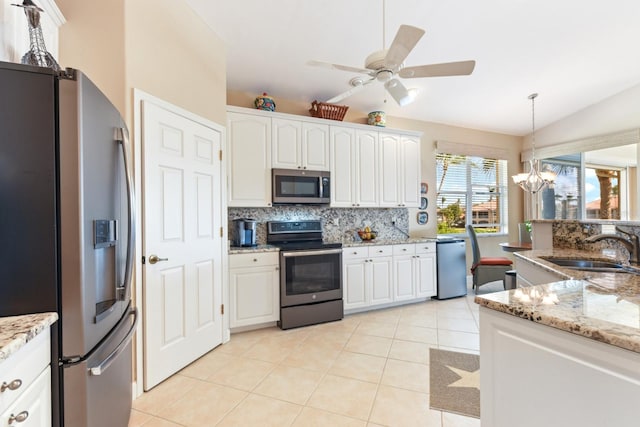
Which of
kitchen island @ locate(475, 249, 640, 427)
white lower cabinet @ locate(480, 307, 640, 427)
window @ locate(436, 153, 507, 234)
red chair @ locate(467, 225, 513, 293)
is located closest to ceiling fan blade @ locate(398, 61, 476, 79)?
kitchen island @ locate(475, 249, 640, 427)

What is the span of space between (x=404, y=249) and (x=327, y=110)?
208 centimetres

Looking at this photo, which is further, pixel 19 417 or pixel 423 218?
pixel 423 218

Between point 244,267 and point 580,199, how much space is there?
6.20 metres

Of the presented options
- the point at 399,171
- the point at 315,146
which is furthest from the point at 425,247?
the point at 315,146

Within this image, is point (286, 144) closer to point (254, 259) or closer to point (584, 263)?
point (254, 259)

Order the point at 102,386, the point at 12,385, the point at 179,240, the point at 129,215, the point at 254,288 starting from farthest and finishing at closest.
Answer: the point at 254,288 < the point at 179,240 < the point at 129,215 < the point at 102,386 < the point at 12,385

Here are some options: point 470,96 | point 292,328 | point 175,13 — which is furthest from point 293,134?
point 470,96

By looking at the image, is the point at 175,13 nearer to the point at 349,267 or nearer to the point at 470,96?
the point at 349,267

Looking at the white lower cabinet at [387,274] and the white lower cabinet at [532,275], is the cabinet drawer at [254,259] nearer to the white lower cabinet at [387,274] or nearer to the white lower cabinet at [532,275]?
the white lower cabinet at [387,274]

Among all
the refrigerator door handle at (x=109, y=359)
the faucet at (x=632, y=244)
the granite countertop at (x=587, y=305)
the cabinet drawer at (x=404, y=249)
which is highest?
the faucet at (x=632, y=244)

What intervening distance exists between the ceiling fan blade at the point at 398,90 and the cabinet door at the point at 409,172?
5.95ft

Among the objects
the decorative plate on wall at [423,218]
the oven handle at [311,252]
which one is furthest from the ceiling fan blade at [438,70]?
the decorative plate on wall at [423,218]

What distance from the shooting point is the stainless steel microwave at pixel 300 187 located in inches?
134

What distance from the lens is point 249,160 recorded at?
326cm
